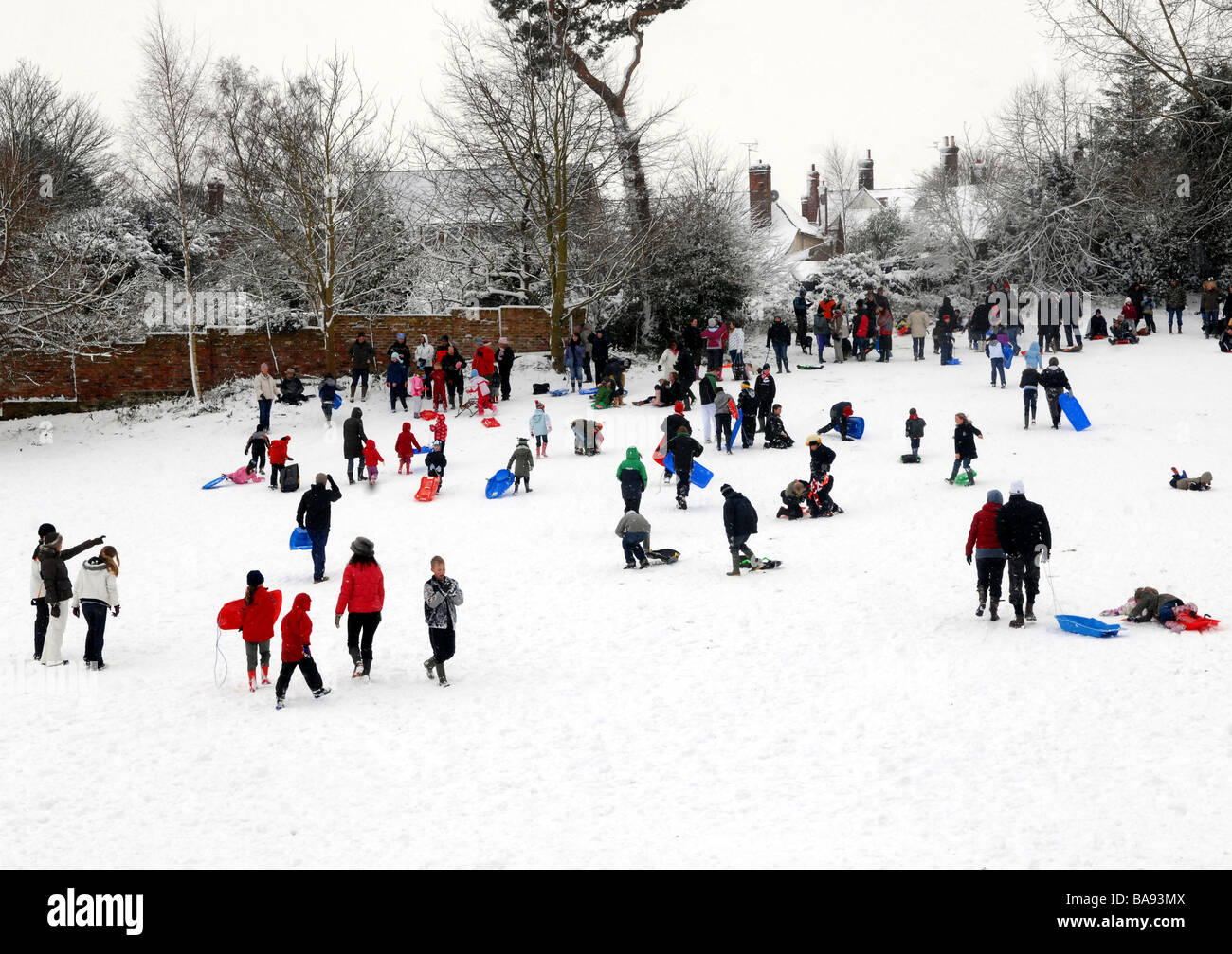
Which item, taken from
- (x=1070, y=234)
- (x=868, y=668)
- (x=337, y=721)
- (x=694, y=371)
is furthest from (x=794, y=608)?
(x=1070, y=234)

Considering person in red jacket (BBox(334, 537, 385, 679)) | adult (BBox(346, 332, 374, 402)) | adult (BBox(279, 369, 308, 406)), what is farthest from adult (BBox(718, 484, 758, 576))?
adult (BBox(279, 369, 308, 406))

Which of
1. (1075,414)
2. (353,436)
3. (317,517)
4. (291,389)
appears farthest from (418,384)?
(1075,414)

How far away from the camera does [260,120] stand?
3338 centimetres

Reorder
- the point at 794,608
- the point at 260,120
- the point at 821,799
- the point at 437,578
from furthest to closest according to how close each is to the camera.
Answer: the point at 260,120
the point at 794,608
the point at 437,578
the point at 821,799

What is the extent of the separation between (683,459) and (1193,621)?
873 cm

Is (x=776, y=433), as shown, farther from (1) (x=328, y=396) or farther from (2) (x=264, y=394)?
(2) (x=264, y=394)

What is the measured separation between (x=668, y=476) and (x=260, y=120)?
1922 centimetres

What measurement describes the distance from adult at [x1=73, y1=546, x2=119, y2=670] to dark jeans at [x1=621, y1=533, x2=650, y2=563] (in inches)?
253

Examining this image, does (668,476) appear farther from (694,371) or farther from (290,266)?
(290,266)

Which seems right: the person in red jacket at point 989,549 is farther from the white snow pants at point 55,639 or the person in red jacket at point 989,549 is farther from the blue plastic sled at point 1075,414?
the blue plastic sled at point 1075,414

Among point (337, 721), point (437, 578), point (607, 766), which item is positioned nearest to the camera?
point (607, 766)

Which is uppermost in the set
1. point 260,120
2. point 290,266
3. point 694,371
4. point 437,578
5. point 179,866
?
point 260,120

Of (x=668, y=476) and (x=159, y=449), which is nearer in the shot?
(x=668, y=476)

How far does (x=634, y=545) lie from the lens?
16.1 m
